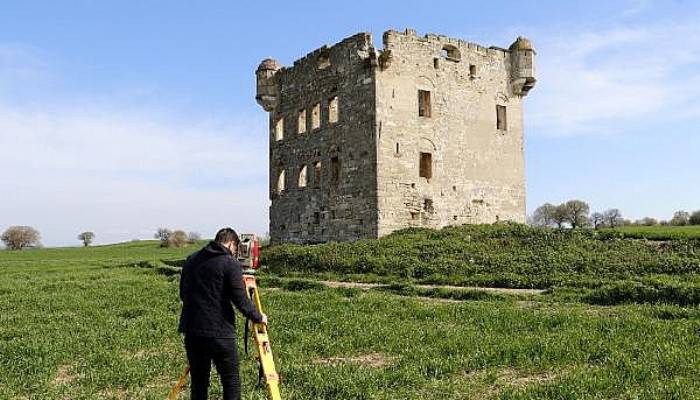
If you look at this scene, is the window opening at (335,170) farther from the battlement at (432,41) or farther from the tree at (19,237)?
the tree at (19,237)

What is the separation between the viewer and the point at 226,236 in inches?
231

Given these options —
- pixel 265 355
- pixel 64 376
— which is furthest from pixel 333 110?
pixel 265 355

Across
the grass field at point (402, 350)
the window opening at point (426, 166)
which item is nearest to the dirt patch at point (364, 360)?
the grass field at point (402, 350)

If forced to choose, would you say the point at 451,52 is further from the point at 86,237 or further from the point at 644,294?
the point at 86,237

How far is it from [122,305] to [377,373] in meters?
8.91

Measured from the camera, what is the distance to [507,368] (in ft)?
24.7

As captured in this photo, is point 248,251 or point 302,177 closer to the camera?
point 248,251

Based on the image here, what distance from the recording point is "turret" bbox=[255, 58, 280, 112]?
1224 inches

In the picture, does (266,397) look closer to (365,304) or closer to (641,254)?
(365,304)

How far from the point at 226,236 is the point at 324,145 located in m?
22.0

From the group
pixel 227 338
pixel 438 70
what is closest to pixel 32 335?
pixel 227 338

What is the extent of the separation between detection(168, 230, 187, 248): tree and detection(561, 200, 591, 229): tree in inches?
1578

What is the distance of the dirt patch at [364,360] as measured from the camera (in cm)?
796

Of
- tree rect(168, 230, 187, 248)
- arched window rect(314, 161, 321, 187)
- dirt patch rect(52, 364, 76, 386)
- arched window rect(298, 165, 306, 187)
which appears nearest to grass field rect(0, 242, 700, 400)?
dirt patch rect(52, 364, 76, 386)
